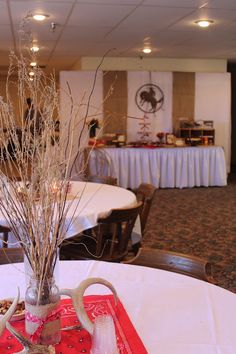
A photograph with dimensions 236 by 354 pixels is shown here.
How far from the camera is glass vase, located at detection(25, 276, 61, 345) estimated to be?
3.95ft

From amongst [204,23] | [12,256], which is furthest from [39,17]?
[12,256]

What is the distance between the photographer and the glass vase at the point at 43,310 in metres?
1.20

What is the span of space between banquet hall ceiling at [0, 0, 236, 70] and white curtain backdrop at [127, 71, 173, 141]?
0.40 m

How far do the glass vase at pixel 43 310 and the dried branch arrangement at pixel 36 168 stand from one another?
36mm

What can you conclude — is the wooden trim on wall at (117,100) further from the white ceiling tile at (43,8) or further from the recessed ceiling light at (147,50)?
Answer: the white ceiling tile at (43,8)

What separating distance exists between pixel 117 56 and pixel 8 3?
414 centimetres

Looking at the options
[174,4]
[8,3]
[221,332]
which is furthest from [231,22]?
[221,332]

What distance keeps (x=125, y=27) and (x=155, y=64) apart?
3.23 m

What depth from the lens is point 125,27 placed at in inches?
216

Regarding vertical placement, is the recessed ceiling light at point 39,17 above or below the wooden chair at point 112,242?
above

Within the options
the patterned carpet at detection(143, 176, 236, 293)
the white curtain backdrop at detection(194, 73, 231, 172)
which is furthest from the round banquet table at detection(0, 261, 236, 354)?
the white curtain backdrop at detection(194, 73, 231, 172)

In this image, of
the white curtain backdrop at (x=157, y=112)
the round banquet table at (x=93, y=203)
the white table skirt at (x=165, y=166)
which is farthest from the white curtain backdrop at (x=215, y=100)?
the round banquet table at (x=93, y=203)

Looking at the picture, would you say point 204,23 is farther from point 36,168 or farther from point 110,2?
point 36,168

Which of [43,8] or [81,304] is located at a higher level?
[43,8]
